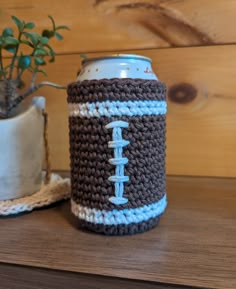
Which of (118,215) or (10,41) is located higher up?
(10,41)

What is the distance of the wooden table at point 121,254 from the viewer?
0.32 meters

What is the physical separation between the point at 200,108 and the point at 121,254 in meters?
0.40

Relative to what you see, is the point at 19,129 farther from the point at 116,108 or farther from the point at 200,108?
the point at 200,108

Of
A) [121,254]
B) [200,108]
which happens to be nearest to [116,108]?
[121,254]

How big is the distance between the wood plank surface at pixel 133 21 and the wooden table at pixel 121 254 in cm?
35

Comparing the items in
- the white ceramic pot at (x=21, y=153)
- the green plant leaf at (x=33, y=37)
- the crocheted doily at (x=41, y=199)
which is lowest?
the crocheted doily at (x=41, y=199)

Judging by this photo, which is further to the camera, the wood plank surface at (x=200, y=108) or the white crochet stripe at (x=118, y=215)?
the wood plank surface at (x=200, y=108)

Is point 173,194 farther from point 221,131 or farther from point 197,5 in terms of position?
point 197,5

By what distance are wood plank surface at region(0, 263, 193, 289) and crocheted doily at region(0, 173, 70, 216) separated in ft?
0.44

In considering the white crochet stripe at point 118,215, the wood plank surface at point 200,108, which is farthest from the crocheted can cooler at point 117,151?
the wood plank surface at point 200,108

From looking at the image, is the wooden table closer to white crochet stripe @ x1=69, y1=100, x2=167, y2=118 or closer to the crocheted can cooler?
the crocheted can cooler

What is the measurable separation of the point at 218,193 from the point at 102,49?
361 millimetres

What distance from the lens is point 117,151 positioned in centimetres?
41

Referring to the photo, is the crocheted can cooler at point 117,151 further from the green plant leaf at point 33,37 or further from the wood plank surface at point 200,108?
the wood plank surface at point 200,108
